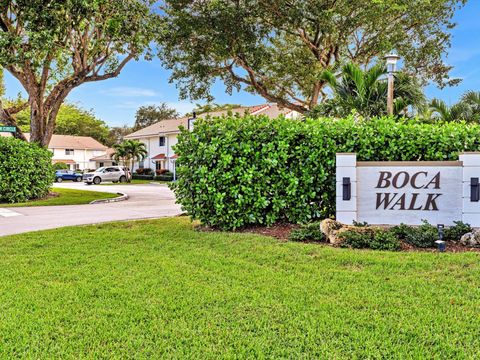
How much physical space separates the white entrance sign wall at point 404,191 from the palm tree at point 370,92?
3.87 m

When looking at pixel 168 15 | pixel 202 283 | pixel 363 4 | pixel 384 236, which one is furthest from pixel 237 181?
pixel 168 15

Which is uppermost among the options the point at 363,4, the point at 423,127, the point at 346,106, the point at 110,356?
the point at 363,4

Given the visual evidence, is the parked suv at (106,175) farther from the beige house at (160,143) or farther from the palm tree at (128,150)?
the beige house at (160,143)

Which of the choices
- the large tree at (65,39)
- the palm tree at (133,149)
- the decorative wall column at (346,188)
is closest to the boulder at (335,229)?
the decorative wall column at (346,188)

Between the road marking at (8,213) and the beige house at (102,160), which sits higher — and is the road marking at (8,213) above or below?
below

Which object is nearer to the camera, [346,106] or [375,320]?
[375,320]

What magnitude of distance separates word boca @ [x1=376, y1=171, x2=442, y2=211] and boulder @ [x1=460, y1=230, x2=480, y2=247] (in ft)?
3.05

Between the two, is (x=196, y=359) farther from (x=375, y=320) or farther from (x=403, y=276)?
(x=403, y=276)

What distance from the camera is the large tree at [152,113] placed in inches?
2453

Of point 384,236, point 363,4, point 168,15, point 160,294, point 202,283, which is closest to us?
point 160,294

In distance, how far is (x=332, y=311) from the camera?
365 centimetres

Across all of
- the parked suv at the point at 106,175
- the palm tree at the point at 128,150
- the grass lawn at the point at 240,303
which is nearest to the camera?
the grass lawn at the point at 240,303

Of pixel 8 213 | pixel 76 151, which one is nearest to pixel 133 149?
pixel 76 151

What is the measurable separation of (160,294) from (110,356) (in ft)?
4.15
